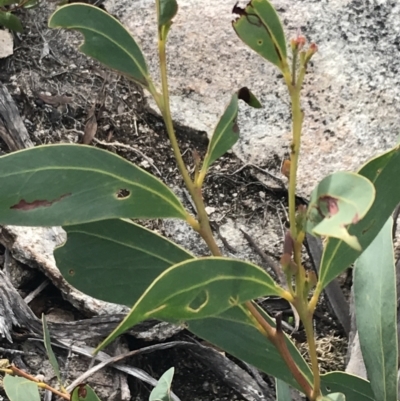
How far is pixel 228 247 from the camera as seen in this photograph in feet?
5.22

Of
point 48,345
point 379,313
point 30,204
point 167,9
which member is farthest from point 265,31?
point 48,345

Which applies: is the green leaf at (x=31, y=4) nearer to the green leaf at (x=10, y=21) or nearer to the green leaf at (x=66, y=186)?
the green leaf at (x=10, y=21)

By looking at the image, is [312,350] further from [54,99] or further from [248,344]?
[54,99]

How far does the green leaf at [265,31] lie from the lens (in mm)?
638

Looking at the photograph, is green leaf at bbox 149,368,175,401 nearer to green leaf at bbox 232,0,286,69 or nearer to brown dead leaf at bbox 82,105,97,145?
green leaf at bbox 232,0,286,69

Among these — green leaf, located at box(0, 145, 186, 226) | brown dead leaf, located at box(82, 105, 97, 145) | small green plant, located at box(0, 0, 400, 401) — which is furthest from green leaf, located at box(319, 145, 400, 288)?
brown dead leaf, located at box(82, 105, 97, 145)

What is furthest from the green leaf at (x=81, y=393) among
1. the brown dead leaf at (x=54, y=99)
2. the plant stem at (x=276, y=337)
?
the brown dead leaf at (x=54, y=99)

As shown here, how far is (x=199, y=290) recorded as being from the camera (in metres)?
0.64

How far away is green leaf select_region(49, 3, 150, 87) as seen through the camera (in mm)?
725

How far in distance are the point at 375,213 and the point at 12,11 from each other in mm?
1539

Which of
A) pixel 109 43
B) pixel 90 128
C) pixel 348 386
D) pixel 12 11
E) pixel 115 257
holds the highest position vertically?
pixel 109 43

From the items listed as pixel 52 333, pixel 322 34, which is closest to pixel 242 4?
pixel 322 34

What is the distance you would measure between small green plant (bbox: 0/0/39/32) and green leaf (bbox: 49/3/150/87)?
3.92 ft

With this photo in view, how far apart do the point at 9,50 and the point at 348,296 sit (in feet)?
4.05
